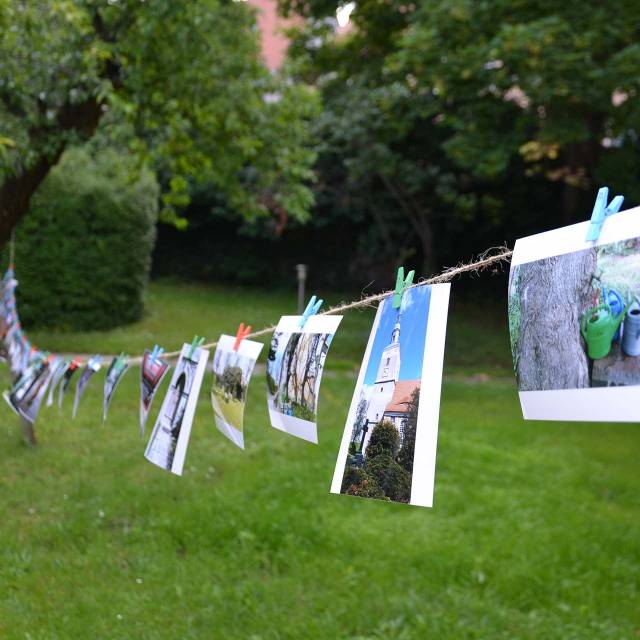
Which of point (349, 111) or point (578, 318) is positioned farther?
point (349, 111)

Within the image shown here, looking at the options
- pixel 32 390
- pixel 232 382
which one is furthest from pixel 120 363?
pixel 232 382

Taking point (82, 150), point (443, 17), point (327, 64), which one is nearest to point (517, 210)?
point (327, 64)

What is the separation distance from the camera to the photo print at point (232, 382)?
2430 millimetres

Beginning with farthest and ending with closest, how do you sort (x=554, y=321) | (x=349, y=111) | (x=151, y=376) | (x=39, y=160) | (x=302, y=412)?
(x=349, y=111) < (x=39, y=160) < (x=151, y=376) < (x=302, y=412) < (x=554, y=321)

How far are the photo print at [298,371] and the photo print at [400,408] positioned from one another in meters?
0.13

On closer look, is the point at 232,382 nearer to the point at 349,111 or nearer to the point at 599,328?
the point at 599,328

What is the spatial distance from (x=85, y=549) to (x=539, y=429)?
452 cm

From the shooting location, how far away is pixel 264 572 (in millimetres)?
4047

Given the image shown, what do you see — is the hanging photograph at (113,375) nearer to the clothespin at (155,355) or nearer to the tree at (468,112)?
the clothespin at (155,355)

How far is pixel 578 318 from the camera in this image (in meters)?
1.59

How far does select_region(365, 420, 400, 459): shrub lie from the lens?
1.80 meters

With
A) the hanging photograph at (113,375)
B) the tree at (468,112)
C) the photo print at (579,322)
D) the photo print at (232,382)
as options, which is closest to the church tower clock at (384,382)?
the photo print at (579,322)

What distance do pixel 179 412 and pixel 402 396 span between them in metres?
1.23

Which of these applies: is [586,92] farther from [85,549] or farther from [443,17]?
[85,549]
